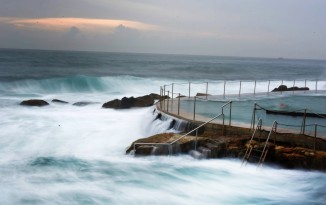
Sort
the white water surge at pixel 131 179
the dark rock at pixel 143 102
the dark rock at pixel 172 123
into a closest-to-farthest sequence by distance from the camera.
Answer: the white water surge at pixel 131 179
the dark rock at pixel 172 123
the dark rock at pixel 143 102

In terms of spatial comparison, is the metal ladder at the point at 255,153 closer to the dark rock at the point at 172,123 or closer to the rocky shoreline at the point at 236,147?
the rocky shoreline at the point at 236,147

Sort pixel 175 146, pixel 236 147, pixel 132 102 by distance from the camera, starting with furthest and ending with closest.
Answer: pixel 132 102 → pixel 175 146 → pixel 236 147

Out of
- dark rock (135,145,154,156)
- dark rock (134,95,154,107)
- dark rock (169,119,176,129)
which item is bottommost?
dark rock (135,145,154,156)

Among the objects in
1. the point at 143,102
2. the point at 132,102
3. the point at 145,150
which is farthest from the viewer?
the point at 143,102

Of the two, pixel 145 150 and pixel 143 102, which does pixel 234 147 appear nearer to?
pixel 145 150

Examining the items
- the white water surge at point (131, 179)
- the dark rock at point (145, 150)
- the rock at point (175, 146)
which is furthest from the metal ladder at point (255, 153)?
the dark rock at point (145, 150)

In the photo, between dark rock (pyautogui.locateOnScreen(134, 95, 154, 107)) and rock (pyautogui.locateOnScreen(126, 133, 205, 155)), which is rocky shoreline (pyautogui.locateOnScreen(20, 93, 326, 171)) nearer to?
rock (pyautogui.locateOnScreen(126, 133, 205, 155))

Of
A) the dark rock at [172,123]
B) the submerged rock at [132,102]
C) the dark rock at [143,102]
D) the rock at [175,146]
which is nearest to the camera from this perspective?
the rock at [175,146]

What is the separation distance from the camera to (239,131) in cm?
1265

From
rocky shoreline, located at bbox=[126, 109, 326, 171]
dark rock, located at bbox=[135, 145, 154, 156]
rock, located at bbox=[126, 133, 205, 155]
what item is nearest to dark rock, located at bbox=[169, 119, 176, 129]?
rocky shoreline, located at bbox=[126, 109, 326, 171]

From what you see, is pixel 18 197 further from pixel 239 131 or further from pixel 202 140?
pixel 239 131

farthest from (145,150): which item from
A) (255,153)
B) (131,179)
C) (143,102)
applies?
(143,102)

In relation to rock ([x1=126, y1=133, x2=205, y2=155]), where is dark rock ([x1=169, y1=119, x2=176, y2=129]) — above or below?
above

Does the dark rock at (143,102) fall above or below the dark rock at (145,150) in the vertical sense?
above
